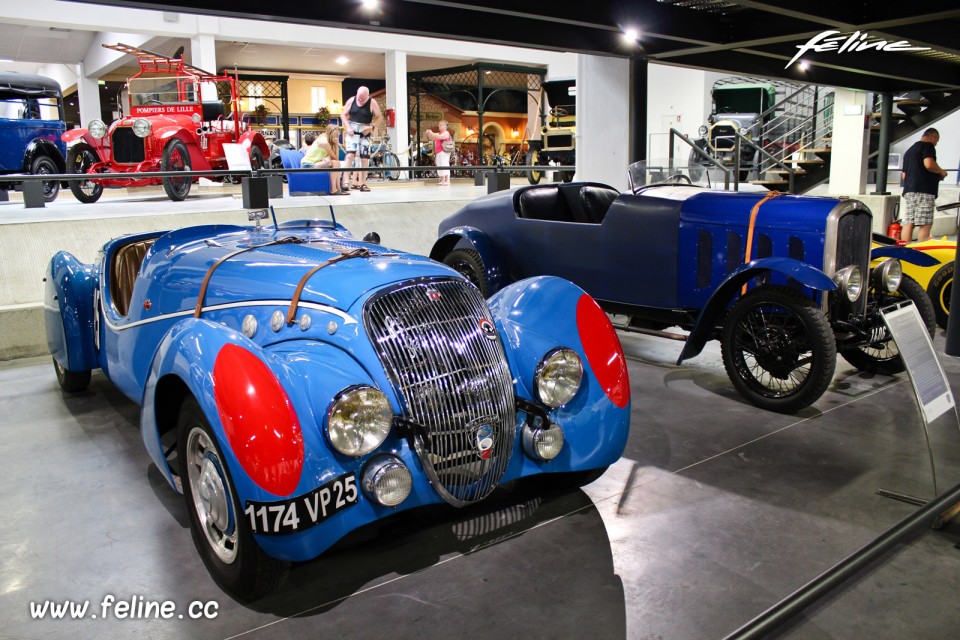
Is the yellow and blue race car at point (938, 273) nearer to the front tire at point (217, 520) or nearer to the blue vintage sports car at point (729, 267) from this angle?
the blue vintage sports car at point (729, 267)

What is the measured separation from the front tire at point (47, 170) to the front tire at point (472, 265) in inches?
312

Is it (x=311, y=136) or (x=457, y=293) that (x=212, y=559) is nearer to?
(x=457, y=293)

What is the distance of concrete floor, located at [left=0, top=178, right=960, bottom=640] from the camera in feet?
7.72

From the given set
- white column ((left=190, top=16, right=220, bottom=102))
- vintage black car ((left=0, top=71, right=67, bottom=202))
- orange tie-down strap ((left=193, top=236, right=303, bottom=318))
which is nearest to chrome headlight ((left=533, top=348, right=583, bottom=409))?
orange tie-down strap ((left=193, top=236, right=303, bottom=318))

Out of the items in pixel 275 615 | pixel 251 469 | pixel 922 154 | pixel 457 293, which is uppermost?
pixel 922 154

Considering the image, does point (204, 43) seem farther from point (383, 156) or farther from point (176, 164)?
point (176, 164)

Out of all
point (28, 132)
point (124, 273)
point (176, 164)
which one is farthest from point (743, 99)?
point (124, 273)

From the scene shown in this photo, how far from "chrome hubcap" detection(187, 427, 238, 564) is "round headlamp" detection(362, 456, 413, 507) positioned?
1.52 feet

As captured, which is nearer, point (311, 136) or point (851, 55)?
point (851, 55)

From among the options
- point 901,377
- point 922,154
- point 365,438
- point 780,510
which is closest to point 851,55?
point 922,154

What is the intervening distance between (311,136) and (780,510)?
1260 centimetres

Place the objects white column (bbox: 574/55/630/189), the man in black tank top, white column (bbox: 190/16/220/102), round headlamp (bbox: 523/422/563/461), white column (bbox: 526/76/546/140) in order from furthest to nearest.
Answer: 1. white column (bbox: 526/76/546/140)
2. white column (bbox: 190/16/220/102)
3. the man in black tank top
4. white column (bbox: 574/55/630/189)
5. round headlamp (bbox: 523/422/563/461)

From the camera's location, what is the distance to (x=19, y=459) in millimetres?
Answer: 3740

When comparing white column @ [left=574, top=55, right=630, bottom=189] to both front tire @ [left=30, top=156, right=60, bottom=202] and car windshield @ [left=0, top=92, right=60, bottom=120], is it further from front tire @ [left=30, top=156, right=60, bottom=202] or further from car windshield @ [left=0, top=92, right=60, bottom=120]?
car windshield @ [left=0, top=92, right=60, bottom=120]
